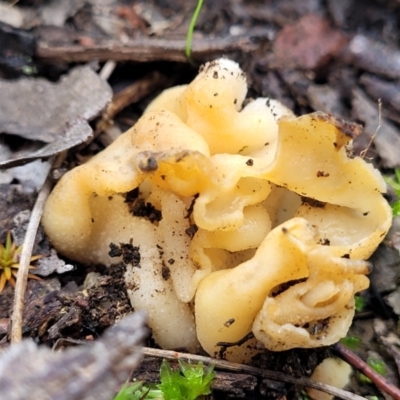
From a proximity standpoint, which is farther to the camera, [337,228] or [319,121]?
[337,228]

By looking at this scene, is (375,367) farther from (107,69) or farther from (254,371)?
(107,69)

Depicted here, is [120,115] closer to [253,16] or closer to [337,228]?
[253,16]

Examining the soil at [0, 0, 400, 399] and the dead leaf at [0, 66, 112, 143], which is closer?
the soil at [0, 0, 400, 399]

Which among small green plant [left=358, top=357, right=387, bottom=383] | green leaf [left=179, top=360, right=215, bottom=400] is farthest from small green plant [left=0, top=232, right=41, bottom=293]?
small green plant [left=358, top=357, right=387, bottom=383]

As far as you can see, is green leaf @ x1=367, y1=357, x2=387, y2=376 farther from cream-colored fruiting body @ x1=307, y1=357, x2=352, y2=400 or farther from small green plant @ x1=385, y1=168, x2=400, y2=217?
small green plant @ x1=385, y1=168, x2=400, y2=217

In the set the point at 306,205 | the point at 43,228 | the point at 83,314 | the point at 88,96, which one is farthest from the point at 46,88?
the point at 306,205

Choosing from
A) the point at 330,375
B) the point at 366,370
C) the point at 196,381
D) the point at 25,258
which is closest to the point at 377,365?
A: the point at 366,370
